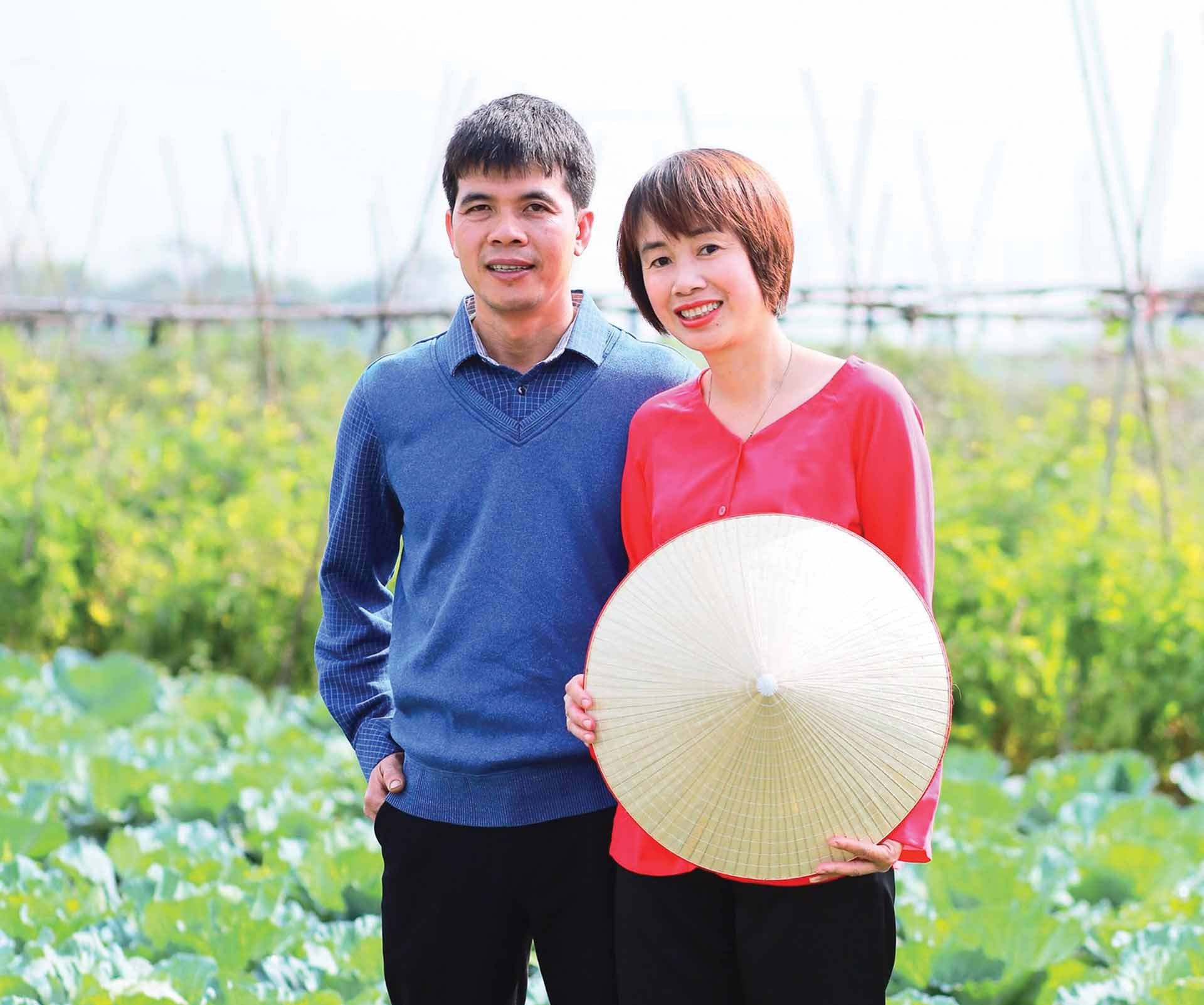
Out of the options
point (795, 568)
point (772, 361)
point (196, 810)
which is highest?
point (772, 361)

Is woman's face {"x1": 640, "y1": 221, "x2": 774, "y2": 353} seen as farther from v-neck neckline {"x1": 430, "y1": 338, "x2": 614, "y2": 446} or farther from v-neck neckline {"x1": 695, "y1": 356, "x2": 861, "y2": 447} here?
v-neck neckline {"x1": 430, "y1": 338, "x2": 614, "y2": 446}

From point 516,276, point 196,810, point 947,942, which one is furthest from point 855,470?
point 196,810

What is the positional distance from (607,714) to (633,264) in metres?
0.63

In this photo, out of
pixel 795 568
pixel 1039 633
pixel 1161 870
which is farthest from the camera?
pixel 1039 633

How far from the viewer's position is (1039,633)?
498cm

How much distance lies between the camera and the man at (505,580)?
1.91 meters

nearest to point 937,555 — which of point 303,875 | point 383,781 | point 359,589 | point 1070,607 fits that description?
point 1070,607

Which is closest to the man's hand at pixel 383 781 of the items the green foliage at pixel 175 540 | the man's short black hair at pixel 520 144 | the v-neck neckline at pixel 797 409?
the v-neck neckline at pixel 797 409

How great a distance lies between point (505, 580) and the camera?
1.91m

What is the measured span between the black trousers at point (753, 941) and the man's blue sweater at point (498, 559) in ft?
0.82

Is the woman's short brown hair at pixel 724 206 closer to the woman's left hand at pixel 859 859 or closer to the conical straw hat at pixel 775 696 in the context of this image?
the conical straw hat at pixel 775 696

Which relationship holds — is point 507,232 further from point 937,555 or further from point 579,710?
point 937,555

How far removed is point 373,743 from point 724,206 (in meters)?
1.02

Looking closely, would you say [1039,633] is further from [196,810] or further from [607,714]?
[607,714]
